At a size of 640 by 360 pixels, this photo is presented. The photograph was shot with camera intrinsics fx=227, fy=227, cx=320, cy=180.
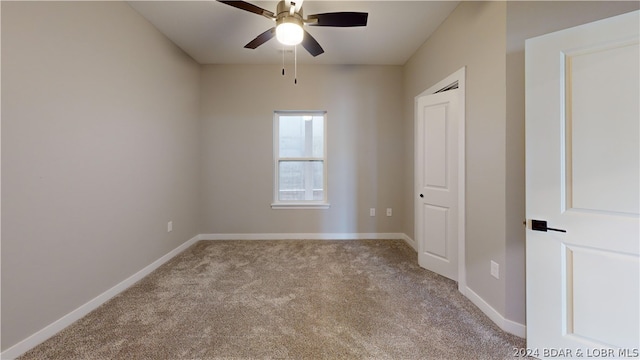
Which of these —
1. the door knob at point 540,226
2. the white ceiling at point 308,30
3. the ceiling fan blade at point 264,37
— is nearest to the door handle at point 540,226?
the door knob at point 540,226

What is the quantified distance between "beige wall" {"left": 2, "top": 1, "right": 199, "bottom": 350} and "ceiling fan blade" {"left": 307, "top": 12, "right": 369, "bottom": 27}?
182 cm

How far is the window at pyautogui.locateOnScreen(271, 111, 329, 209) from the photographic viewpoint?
3674mm

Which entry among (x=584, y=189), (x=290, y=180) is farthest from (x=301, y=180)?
(x=584, y=189)

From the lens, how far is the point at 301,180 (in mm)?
3736

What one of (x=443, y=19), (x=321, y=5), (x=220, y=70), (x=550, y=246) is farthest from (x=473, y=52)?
(x=220, y=70)

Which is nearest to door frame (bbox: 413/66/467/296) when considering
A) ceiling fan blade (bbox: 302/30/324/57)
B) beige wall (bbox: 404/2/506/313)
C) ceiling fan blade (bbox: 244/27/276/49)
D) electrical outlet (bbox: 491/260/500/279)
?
beige wall (bbox: 404/2/506/313)

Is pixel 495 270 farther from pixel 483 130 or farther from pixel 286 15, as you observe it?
pixel 286 15

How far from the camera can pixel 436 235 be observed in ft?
8.25

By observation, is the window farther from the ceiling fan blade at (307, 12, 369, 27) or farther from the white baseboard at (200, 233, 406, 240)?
the ceiling fan blade at (307, 12, 369, 27)

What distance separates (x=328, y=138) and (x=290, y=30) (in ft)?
6.16

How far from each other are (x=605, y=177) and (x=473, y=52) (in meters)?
1.30

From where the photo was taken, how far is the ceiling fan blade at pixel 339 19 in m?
1.82

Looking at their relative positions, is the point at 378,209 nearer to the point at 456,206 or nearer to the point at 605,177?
the point at 456,206

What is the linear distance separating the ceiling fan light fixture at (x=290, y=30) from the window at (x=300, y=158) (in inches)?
68.6
